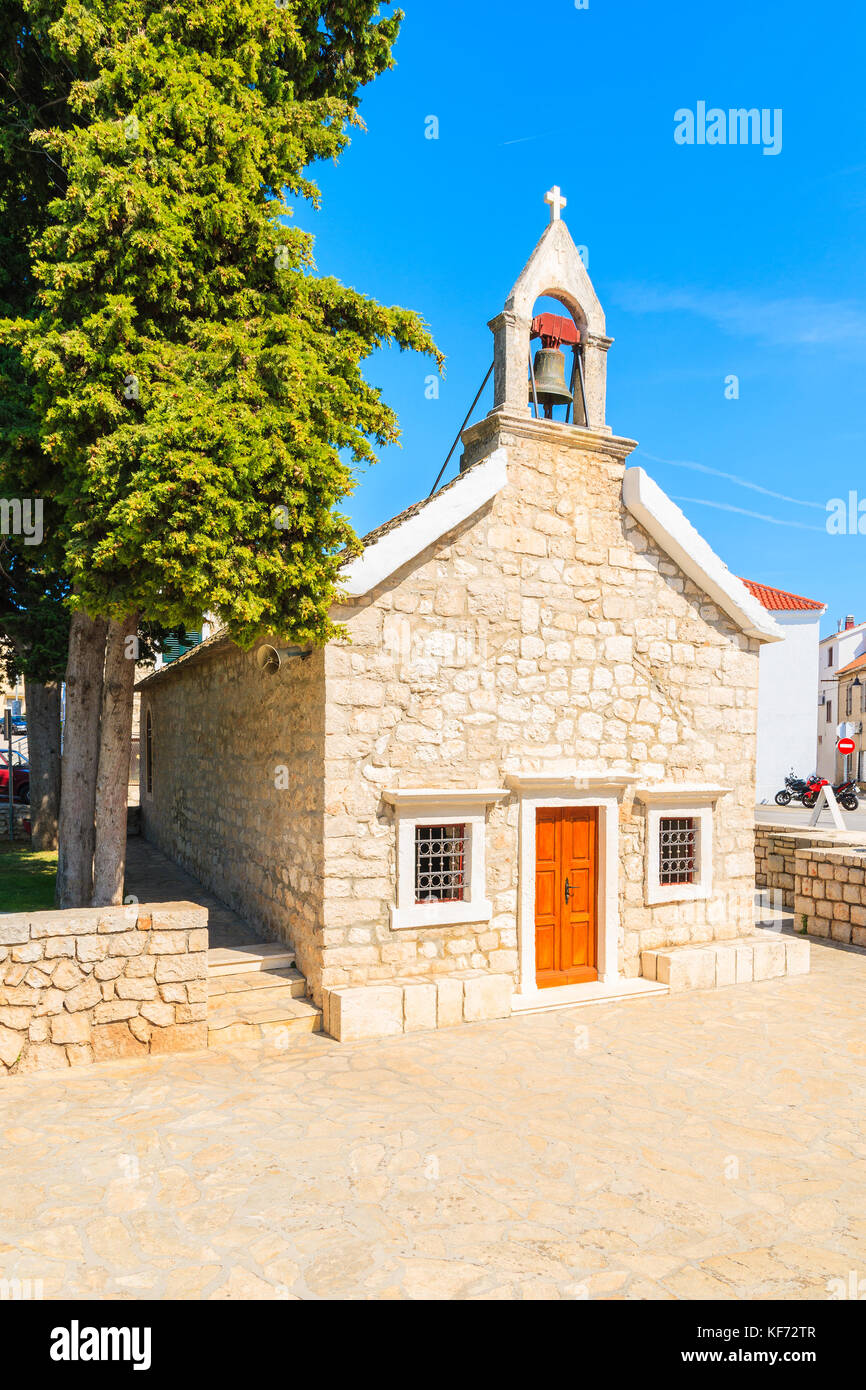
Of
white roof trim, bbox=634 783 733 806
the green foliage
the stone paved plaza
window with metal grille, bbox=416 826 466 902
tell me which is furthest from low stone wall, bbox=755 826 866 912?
the green foliage

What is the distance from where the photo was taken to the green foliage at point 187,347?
6910 millimetres

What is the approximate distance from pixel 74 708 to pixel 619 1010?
7527 millimetres

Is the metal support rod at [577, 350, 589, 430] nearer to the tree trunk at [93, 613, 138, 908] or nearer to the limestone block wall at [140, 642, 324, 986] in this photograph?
the limestone block wall at [140, 642, 324, 986]

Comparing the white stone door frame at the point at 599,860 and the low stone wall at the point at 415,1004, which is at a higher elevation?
the white stone door frame at the point at 599,860

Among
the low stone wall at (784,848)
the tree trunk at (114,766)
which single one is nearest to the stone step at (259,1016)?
the tree trunk at (114,766)

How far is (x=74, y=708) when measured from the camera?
35.7 ft

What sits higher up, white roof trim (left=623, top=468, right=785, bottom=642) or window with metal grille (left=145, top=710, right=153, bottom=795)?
white roof trim (left=623, top=468, right=785, bottom=642)

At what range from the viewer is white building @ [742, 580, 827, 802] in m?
33.1

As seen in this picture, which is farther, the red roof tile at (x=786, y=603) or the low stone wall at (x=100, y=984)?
the red roof tile at (x=786, y=603)

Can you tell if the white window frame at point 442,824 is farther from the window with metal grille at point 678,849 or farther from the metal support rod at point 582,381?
the metal support rod at point 582,381

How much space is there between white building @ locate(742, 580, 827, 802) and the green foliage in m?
28.3

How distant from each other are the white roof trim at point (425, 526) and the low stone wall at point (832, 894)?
25.7 feet

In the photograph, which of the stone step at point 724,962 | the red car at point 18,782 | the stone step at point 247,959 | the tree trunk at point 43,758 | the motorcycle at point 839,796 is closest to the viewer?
the stone step at point 247,959

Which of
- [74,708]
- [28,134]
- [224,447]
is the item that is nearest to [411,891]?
[224,447]
